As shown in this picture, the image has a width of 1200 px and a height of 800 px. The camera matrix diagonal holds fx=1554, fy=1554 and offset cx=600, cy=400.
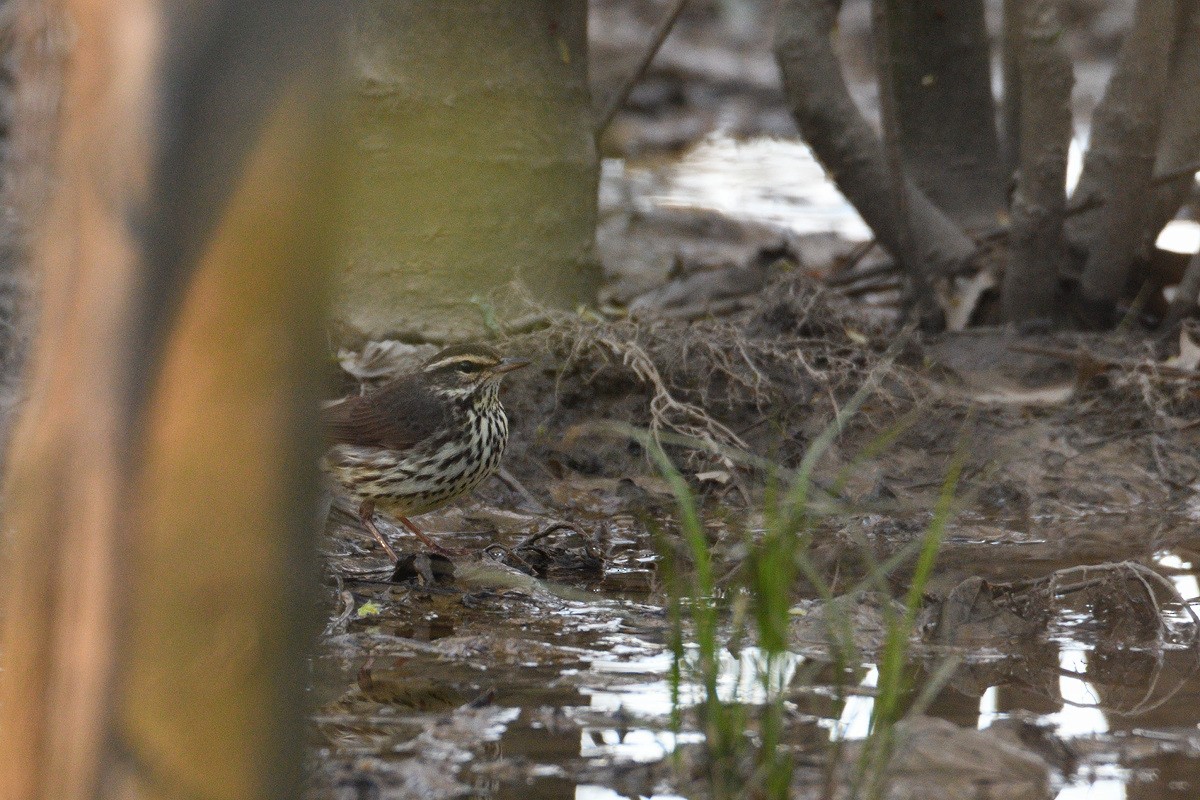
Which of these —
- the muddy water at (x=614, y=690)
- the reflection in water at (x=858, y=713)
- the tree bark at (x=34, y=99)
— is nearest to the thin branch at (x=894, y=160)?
the muddy water at (x=614, y=690)

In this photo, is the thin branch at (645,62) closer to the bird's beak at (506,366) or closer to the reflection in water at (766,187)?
the bird's beak at (506,366)

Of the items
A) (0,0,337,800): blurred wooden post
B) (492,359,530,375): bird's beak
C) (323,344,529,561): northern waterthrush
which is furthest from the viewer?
(492,359,530,375): bird's beak

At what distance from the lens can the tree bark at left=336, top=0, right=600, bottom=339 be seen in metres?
6.67

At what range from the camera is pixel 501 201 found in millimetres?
6828

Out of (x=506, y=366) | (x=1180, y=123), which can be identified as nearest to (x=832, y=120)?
(x=1180, y=123)

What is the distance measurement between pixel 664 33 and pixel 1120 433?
2.60 meters

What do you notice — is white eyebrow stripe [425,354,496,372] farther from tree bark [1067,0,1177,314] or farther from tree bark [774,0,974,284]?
tree bark [1067,0,1177,314]

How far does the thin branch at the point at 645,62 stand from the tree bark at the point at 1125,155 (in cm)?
193

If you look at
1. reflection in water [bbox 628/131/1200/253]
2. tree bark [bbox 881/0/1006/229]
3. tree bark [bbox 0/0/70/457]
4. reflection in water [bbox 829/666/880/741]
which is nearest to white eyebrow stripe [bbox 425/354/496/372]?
reflection in water [bbox 829/666/880/741]

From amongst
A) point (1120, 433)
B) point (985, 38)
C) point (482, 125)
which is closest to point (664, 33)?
point (482, 125)

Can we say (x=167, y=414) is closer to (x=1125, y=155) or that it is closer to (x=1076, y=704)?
(x=1076, y=704)

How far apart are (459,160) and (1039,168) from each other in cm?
252

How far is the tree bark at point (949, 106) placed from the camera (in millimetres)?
7668

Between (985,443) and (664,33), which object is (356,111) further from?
(985,443)
